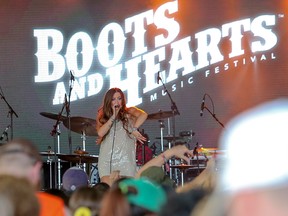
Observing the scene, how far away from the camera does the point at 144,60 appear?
11.9 metres

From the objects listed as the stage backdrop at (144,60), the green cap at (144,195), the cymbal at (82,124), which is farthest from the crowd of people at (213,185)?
the stage backdrop at (144,60)

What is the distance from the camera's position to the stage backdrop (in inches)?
462

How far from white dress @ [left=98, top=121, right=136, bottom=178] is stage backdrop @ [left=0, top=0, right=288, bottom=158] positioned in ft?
14.9

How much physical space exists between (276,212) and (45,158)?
414 inches

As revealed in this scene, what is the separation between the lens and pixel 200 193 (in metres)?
1.68

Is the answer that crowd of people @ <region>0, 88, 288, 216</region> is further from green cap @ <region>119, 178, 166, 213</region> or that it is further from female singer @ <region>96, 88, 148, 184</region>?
female singer @ <region>96, 88, 148, 184</region>

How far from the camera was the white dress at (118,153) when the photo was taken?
692 cm

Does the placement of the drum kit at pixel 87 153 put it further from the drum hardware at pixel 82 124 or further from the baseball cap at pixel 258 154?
the baseball cap at pixel 258 154

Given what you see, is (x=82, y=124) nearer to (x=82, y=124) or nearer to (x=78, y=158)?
(x=82, y=124)

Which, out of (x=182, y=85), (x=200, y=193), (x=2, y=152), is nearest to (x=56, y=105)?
(x=182, y=85)

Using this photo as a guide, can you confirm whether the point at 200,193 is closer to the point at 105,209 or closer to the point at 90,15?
the point at 105,209

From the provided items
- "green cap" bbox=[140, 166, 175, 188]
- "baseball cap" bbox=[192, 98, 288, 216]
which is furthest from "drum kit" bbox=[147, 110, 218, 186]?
"baseball cap" bbox=[192, 98, 288, 216]

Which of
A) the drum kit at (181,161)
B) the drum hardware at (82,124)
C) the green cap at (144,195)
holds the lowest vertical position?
the green cap at (144,195)

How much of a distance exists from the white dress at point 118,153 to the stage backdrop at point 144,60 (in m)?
4.54
